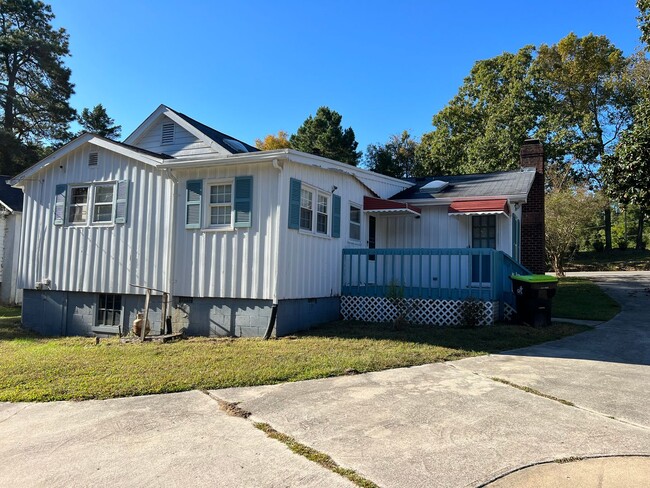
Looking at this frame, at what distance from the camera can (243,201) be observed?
30.9 feet

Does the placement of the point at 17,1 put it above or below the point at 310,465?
above

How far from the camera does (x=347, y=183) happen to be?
38.2 feet

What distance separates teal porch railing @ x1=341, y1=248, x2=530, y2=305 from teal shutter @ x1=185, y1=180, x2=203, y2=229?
145 inches

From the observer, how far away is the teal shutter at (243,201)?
9344mm

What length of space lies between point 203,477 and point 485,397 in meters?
3.27

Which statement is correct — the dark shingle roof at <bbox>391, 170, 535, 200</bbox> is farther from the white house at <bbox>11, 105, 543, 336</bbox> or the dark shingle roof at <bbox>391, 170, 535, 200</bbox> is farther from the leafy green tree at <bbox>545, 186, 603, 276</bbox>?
the leafy green tree at <bbox>545, 186, 603, 276</bbox>

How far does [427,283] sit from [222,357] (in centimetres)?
539

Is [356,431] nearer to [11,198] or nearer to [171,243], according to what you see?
[171,243]

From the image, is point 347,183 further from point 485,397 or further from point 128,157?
point 485,397

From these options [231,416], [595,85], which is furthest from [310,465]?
[595,85]

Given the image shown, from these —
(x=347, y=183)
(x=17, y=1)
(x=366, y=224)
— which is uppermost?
(x=17, y=1)

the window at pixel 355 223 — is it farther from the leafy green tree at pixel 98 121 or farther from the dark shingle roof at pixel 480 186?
the leafy green tree at pixel 98 121

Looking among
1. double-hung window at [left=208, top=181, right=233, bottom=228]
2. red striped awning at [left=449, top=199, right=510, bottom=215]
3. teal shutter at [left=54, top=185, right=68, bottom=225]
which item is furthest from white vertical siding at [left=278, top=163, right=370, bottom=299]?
teal shutter at [left=54, top=185, right=68, bottom=225]

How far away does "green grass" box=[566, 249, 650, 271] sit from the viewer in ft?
100
